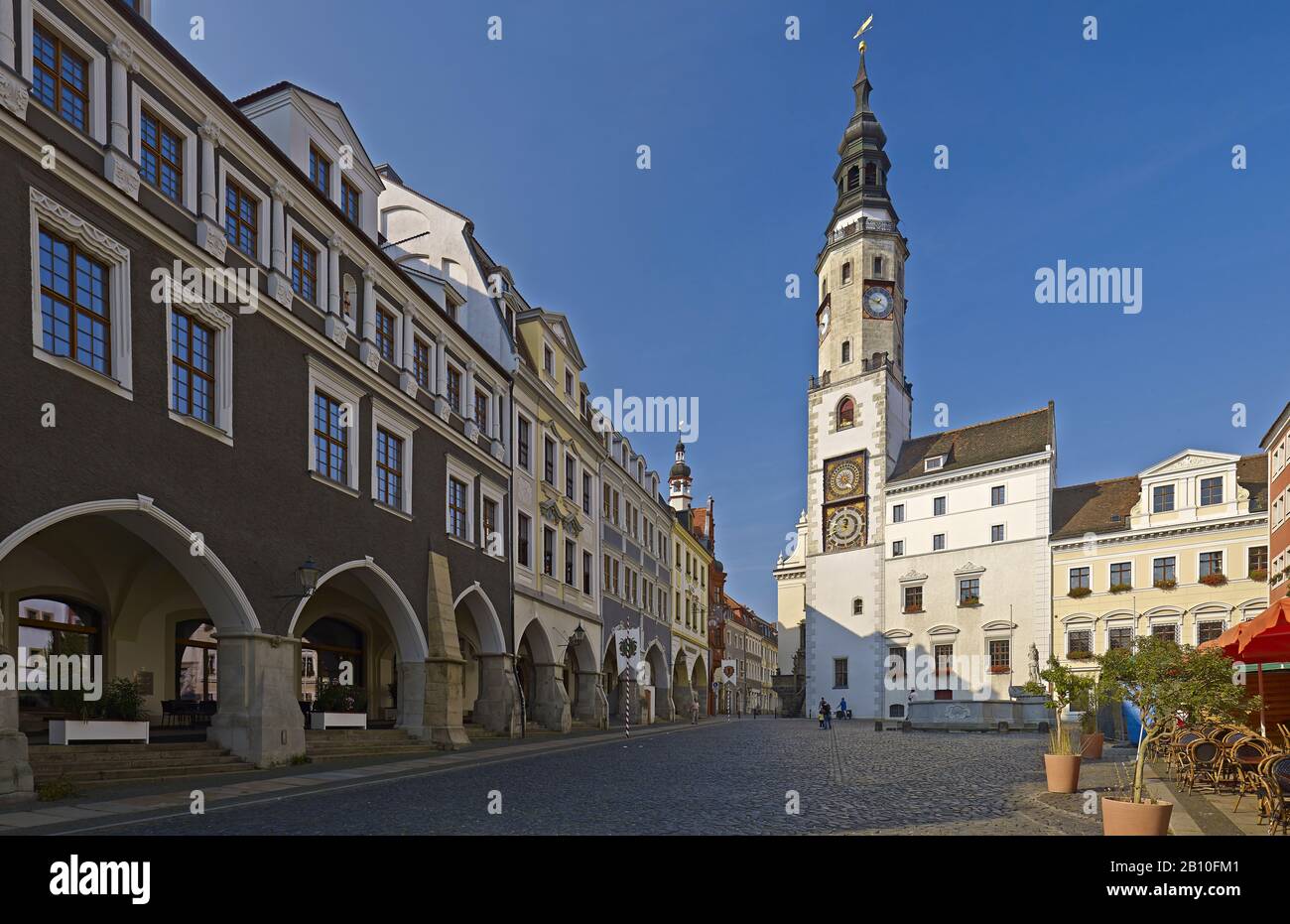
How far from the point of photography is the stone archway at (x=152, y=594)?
51.3 ft

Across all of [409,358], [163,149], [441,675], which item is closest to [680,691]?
[441,675]

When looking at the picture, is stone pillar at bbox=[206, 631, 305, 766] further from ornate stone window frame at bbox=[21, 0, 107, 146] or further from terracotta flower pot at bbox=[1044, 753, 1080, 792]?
terracotta flower pot at bbox=[1044, 753, 1080, 792]

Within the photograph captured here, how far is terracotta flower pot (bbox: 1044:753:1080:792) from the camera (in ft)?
43.7

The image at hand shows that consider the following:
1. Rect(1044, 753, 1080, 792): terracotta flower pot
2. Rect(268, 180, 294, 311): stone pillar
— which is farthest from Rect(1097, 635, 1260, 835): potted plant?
Rect(268, 180, 294, 311): stone pillar

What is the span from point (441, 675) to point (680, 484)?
65.1 meters

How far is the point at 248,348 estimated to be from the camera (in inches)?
705

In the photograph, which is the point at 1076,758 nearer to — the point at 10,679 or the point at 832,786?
the point at 832,786

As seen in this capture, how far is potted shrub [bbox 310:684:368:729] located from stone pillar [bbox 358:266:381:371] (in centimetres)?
786

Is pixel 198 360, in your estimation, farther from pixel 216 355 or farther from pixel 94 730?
pixel 94 730

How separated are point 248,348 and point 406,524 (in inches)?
283

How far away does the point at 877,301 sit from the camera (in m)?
66.1

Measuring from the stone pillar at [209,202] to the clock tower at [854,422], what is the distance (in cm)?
4997

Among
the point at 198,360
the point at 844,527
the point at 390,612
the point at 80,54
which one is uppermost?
the point at 80,54
